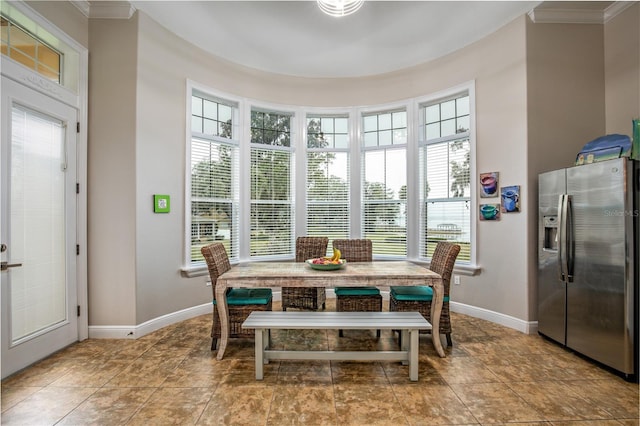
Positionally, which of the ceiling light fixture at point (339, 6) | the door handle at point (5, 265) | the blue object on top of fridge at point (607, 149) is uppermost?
the ceiling light fixture at point (339, 6)

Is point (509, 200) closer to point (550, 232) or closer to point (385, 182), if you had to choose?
point (550, 232)

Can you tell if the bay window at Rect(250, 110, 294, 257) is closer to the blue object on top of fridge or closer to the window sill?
the window sill

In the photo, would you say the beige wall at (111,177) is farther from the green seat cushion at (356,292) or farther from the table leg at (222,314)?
the green seat cushion at (356,292)

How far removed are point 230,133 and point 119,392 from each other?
3.29 metres

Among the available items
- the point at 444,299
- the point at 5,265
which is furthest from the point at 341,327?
the point at 5,265

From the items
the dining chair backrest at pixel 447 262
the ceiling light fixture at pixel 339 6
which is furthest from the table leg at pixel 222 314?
the ceiling light fixture at pixel 339 6

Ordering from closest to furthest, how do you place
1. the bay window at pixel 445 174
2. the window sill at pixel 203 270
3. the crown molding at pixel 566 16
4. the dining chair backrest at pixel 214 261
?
the dining chair backrest at pixel 214 261, the crown molding at pixel 566 16, the window sill at pixel 203 270, the bay window at pixel 445 174

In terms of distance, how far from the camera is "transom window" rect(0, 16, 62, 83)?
2.46m

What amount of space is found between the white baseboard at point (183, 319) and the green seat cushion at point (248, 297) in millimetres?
1120

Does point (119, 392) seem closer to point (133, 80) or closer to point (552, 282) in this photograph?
point (133, 80)

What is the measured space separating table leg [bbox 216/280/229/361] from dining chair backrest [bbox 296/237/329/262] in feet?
5.10

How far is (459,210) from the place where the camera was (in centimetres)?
418

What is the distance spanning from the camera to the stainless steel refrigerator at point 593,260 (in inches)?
95.1

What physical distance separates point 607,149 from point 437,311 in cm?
211
